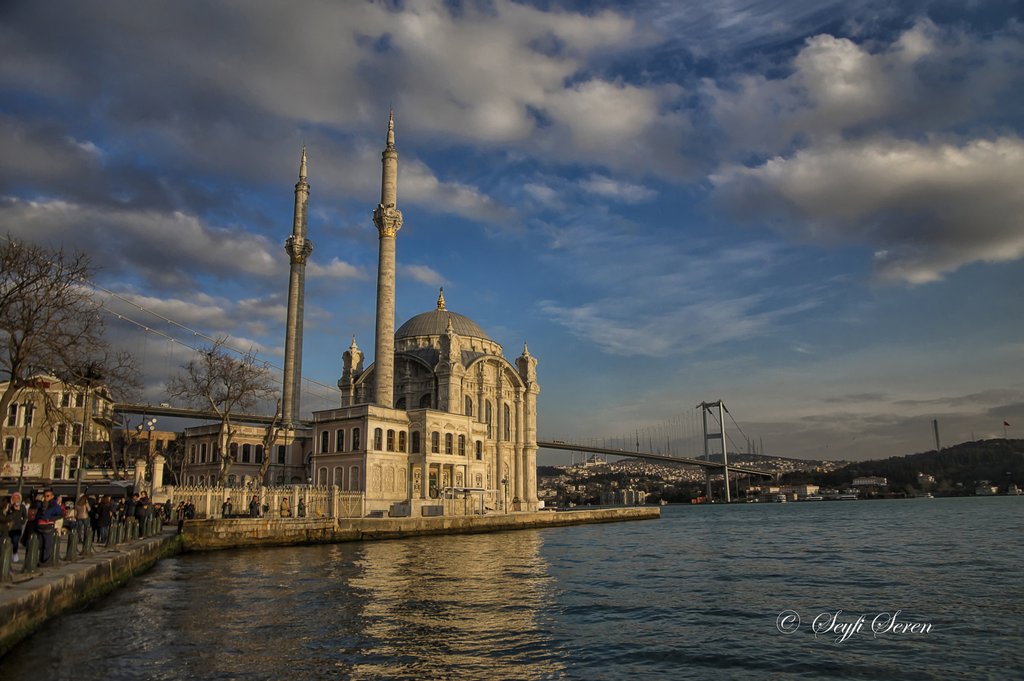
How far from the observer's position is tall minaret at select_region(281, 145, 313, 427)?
47969mm

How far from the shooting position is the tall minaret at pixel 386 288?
44.8 m

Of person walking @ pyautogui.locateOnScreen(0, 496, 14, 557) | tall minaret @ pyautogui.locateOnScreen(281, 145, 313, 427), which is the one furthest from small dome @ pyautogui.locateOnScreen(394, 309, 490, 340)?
person walking @ pyautogui.locateOnScreen(0, 496, 14, 557)

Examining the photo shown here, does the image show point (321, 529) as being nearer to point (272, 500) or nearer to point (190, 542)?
point (272, 500)

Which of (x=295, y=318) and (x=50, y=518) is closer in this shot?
(x=50, y=518)

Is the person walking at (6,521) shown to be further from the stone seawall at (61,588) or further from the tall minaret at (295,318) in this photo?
the tall minaret at (295,318)

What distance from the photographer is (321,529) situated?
30.8 metres

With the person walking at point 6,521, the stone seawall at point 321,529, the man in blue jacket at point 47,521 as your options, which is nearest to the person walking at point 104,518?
the person walking at point 6,521

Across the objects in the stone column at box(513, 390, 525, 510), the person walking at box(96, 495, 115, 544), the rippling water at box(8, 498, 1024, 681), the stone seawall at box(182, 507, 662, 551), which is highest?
the stone column at box(513, 390, 525, 510)

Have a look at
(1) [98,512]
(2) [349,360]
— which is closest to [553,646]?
(1) [98,512]

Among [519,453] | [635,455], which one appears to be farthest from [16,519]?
[635,455]

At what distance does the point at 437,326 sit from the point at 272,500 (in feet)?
96.9

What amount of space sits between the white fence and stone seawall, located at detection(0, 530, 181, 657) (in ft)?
39.9

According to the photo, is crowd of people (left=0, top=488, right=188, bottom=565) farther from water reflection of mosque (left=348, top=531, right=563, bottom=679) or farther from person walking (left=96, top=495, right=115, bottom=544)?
water reflection of mosque (left=348, top=531, right=563, bottom=679)

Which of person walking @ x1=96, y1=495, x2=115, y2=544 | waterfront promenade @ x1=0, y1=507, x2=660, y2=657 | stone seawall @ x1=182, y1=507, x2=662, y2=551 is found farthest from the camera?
stone seawall @ x1=182, y1=507, x2=662, y2=551
